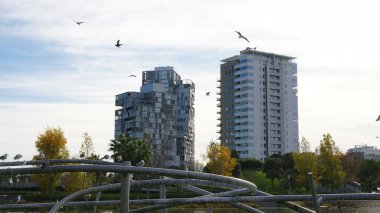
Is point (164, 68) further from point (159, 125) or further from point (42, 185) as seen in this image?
point (42, 185)

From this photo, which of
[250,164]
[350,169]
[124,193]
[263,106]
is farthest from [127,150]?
[263,106]

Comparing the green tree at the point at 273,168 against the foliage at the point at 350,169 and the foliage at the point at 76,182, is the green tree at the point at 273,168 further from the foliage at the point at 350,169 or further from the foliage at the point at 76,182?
the foliage at the point at 76,182

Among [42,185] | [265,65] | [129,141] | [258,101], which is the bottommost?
[42,185]

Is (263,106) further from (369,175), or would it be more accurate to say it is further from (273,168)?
(369,175)

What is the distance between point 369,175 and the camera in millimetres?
91688

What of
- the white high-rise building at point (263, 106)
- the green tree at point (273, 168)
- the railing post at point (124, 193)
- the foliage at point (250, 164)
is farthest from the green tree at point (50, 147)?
the white high-rise building at point (263, 106)

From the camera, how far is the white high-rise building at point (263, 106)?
176000 mm

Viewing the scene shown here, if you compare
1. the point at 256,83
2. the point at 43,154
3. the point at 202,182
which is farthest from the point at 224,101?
the point at 202,182

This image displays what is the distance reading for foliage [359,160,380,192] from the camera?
8435cm

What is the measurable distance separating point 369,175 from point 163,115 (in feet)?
305

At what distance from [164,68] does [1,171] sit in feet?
582

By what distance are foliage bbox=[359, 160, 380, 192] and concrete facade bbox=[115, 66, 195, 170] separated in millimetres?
74975

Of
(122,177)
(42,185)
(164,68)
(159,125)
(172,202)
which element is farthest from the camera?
(164,68)

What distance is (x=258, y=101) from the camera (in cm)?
17800
